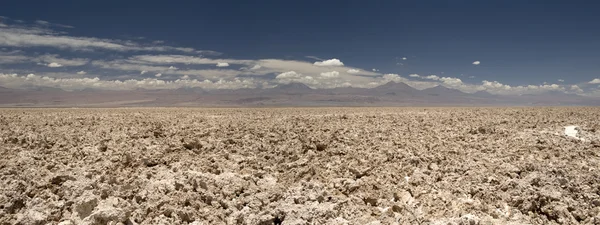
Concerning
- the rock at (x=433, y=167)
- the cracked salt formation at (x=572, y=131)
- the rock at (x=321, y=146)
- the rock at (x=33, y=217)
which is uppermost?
the cracked salt formation at (x=572, y=131)

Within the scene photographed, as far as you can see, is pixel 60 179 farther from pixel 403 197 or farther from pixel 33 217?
pixel 403 197

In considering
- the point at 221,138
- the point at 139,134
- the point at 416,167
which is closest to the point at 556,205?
the point at 416,167

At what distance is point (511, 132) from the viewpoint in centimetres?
1348

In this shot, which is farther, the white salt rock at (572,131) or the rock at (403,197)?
the white salt rock at (572,131)

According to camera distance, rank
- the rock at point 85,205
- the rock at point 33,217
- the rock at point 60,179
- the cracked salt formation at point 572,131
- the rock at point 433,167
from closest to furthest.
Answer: the rock at point 33,217 < the rock at point 85,205 < the rock at point 60,179 < the rock at point 433,167 < the cracked salt formation at point 572,131

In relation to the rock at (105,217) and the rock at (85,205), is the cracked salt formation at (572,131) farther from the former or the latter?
the rock at (85,205)

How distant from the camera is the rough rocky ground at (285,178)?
301 inches

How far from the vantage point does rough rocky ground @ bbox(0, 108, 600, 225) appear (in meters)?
7.66

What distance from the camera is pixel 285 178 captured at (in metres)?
9.13

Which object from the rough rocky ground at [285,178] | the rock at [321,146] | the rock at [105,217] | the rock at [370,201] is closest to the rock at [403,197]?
the rough rocky ground at [285,178]

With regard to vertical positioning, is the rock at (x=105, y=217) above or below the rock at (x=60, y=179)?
below

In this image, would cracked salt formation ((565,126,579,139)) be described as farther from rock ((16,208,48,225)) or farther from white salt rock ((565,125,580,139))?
rock ((16,208,48,225))

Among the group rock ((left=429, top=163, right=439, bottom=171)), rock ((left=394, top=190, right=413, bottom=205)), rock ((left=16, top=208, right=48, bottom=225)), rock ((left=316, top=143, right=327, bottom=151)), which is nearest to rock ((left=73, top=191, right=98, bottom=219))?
rock ((left=16, top=208, right=48, bottom=225))

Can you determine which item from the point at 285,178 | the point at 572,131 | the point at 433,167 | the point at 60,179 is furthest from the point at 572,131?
the point at 60,179
